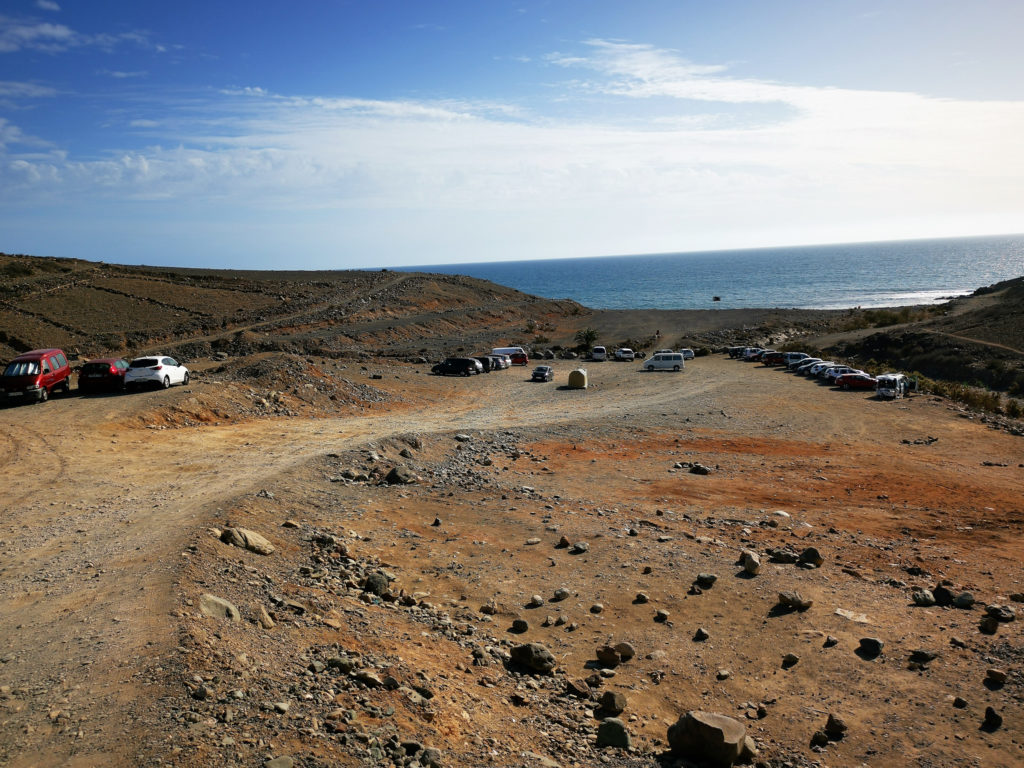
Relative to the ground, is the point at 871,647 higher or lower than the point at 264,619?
lower

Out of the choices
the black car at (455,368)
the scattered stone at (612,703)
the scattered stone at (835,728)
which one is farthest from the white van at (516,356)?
the scattered stone at (835,728)

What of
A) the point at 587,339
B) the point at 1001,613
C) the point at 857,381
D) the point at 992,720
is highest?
the point at 587,339

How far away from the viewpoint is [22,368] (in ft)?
88.0

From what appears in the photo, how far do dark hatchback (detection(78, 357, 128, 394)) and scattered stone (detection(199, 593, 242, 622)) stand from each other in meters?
22.0

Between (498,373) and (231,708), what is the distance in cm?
4572

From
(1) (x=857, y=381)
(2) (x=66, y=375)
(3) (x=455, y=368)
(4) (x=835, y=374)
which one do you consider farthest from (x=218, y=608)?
(4) (x=835, y=374)

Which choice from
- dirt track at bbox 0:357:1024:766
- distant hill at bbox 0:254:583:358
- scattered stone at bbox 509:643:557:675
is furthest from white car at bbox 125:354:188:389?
scattered stone at bbox 509:643:557:675

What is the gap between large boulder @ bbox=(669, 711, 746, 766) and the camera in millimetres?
8672

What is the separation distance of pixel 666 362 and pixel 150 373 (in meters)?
38.5

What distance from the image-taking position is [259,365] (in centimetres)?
3378

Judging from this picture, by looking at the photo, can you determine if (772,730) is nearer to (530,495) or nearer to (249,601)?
(249,601)

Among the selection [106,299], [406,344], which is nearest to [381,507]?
[406,344]

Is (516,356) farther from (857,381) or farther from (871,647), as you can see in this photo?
(871,647)

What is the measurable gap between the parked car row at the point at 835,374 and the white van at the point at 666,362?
9008 millimetres
